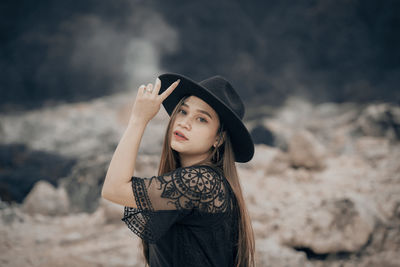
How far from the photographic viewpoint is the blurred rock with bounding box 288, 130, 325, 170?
5.77 m

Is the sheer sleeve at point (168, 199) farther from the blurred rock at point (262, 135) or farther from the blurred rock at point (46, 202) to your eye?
the blurred rock at point (262, 135)

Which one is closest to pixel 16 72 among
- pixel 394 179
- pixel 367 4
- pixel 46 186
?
pixel 46 186

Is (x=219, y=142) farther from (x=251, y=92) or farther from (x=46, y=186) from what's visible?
(x=251, y=92)

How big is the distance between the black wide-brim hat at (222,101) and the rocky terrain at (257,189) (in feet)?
5.84

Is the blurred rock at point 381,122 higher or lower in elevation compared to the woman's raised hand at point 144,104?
higher

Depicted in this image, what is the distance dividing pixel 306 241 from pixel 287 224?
12.1 inches

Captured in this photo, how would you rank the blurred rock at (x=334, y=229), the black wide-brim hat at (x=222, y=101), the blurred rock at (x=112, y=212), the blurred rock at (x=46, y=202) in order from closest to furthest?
1. the black wide-brim hat at (x=222, y=101)
2. the blurred rock at (x=334, y=229)
3. the blurred rock at (x=112, y=212)
4. the blurred rock at (x=46, y=202)

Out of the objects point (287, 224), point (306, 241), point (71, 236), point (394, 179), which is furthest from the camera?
point (394, 179)

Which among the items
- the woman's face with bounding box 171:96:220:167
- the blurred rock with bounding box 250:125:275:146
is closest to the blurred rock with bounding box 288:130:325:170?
the blurred rock with bounding box 250:125:275:146

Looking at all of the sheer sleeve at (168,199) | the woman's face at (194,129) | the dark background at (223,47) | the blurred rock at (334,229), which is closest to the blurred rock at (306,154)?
the blurred rock at (334,229)

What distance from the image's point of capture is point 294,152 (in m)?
5.79

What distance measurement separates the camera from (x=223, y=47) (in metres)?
11.9

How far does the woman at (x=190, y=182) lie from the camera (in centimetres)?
106

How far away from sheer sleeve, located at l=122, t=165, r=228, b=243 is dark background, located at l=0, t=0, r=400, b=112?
975 cm
